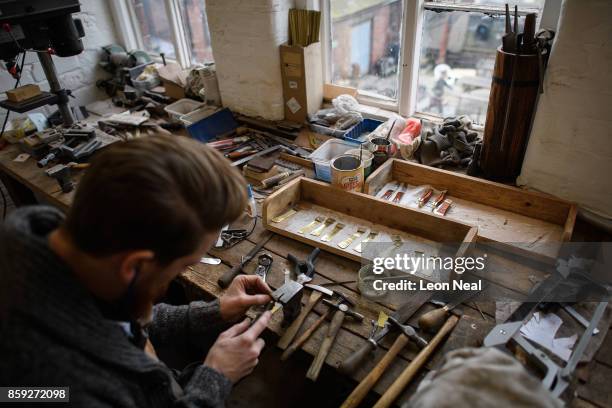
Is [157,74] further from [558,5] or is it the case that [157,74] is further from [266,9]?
[558,5]

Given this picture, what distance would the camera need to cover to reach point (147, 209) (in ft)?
2.60

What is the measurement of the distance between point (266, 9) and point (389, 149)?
1037 millimetres

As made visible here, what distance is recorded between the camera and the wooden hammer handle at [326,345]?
1208mm

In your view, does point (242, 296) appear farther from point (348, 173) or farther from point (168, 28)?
point (168, 28)

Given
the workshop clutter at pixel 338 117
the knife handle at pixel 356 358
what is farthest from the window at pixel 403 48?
the knife handle at pixel 356 358

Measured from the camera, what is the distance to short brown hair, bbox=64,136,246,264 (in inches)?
31.2

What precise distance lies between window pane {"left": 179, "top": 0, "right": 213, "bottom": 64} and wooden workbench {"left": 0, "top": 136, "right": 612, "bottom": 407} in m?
1.97

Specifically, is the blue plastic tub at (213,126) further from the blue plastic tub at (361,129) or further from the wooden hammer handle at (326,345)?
the wooden hammer handle at (326,345)

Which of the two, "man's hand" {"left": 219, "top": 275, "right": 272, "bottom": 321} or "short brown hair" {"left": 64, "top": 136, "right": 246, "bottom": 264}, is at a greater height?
"short brown hair" {"left": 64, "top": 136, "right": 246, "bottom": 264}

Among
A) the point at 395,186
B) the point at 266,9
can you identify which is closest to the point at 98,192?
the point at 395,186

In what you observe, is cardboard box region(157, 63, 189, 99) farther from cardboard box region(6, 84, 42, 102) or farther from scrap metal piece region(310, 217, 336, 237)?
scrap metal piece region(310, 217, 336, 237)

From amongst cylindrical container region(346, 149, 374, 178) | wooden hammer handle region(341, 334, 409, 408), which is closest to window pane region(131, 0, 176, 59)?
cylindrical container region(346, 149, 374, 178)

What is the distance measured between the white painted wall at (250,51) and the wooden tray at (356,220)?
35.1 inches

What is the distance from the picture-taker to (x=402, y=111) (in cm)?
243
